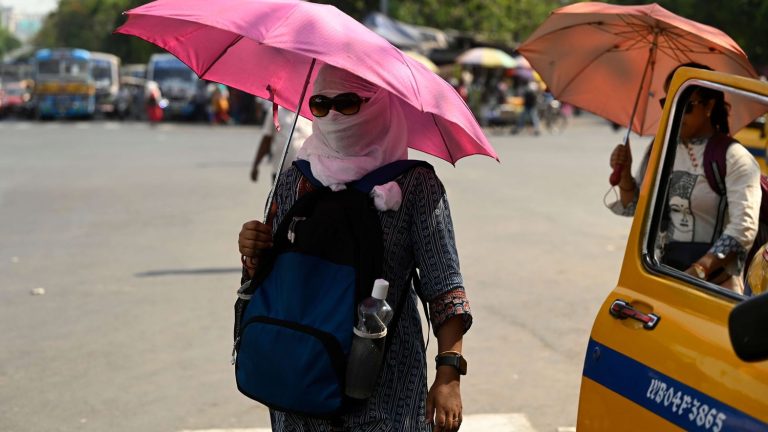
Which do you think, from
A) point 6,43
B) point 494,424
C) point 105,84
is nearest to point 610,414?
point 494,424

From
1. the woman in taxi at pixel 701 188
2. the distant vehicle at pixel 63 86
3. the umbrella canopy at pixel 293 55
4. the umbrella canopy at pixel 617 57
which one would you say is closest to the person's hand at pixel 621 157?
the umbrella canopy at pixel 617 57

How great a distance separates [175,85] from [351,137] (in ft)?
128

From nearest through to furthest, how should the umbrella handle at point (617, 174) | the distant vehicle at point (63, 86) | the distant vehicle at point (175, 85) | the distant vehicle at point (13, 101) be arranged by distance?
the umbrella handle at point (617, 174)
the distant vehicle at point (63, 86)
the distant vehicle at point (175, 85)
the distant vehicle at point (13, 101)

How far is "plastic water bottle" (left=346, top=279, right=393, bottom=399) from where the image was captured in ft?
8.86

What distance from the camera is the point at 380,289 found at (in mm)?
2697

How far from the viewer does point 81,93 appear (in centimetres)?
3900

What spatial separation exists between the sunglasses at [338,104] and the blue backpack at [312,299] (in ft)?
0.61

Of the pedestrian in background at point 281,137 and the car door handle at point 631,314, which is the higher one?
the car door handle at point 631,314

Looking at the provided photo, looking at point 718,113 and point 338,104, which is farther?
point 718,113

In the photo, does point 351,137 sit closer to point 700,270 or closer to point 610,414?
point 610,414

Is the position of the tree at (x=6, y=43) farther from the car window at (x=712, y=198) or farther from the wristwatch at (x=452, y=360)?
the wristwatch at (x=452, y=360)

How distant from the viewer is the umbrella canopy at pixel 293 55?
2816 mm

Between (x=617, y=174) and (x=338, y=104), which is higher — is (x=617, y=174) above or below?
below

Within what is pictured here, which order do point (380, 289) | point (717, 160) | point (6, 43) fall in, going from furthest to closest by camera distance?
point (6, 43) → point (717, 160) → point (380, 289)
